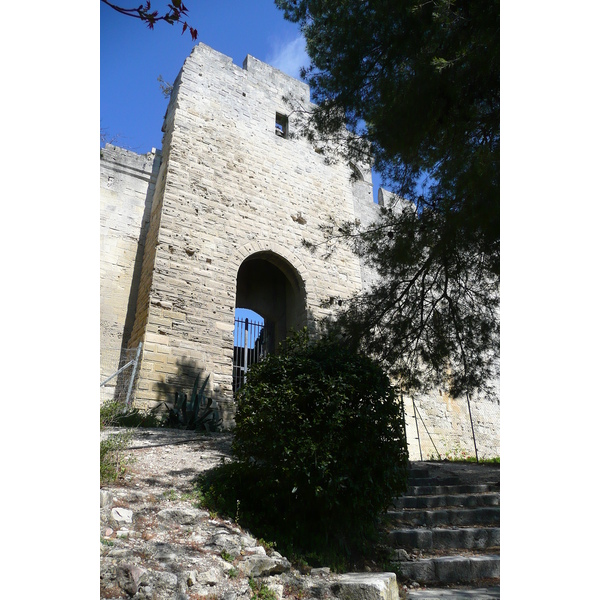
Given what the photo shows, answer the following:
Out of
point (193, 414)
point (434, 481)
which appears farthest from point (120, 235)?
point (434, 481)

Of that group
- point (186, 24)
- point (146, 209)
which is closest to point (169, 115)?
point (146, 209)

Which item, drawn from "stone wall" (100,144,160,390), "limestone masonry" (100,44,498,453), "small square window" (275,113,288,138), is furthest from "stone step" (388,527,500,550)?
"small square window" (275,113,288,138)

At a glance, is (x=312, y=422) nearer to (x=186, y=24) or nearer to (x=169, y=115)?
(x=186, y=24)

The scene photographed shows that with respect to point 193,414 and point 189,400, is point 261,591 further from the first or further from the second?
point 189,400

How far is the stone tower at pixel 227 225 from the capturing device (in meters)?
7.98

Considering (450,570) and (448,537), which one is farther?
(448,537)

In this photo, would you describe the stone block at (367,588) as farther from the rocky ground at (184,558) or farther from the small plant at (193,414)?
the small plant at (193,414)

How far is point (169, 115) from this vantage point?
9.61 m

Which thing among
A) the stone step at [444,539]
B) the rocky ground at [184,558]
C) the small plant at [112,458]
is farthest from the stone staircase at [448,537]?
the small plant at [112,458]

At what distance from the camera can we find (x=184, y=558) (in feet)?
9.21

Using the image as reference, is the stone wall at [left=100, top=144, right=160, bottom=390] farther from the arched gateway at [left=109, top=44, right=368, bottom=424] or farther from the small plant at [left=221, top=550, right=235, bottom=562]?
the small plant at [left=221, top=550, right=235, bottom=562]

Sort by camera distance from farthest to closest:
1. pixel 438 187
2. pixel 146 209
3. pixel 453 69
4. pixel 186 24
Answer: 1. pixel 146 209
2. pixel 438 187
3. pixel 453 69
4. pixel 186 24

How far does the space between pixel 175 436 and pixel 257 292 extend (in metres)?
5.55

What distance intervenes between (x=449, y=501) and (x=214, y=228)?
19.8 feet
